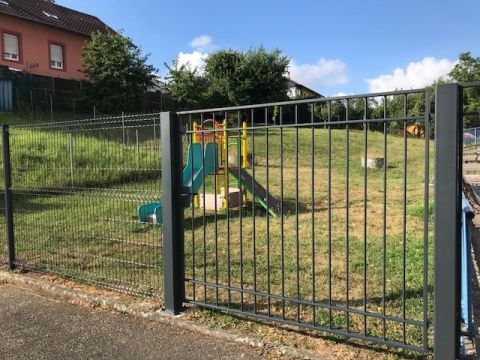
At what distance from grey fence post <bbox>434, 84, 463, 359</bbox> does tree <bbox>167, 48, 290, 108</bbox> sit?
2985 centimetres

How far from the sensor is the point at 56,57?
30.6 meters

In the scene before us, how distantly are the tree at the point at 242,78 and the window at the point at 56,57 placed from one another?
6948 mm

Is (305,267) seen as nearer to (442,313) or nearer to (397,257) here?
(397,257)

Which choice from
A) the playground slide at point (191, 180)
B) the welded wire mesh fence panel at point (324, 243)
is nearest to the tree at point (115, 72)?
the welded wire mesh fence panel at point (324, 243)

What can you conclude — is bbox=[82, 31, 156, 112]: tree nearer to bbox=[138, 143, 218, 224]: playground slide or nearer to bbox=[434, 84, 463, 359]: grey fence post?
bbox=[138, 143, 218, 224]: playground slide

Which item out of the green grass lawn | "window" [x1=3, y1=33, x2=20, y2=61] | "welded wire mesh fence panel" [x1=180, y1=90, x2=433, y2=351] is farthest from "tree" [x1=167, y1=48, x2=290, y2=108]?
the green grass lawn

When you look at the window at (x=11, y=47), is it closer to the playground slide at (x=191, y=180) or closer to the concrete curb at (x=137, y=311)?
the playground slide at (x=191, y=180)

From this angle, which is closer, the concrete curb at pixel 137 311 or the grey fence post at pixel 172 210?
the concrete curb at pixel 137 311

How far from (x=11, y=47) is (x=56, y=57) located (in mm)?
3231

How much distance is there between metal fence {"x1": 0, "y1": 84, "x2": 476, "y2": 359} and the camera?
291 cm

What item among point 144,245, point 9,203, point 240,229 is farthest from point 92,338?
point 9,203

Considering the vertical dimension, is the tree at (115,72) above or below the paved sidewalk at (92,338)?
above

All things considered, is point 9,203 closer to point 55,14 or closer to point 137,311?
point 137,311

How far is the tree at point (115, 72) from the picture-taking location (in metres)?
23.8
